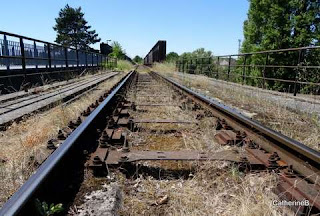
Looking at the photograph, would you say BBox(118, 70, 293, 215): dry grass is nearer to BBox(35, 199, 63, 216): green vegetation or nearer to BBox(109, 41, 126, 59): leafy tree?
BBox(35, 199, 63, 216): green vegetation

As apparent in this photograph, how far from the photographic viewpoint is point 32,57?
27.1 ft

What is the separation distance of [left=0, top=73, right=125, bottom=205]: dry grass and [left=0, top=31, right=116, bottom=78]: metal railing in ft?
9.22

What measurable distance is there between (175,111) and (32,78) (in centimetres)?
505

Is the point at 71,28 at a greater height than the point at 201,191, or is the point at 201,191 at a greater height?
the point at 71,28

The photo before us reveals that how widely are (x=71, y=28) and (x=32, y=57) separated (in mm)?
59479

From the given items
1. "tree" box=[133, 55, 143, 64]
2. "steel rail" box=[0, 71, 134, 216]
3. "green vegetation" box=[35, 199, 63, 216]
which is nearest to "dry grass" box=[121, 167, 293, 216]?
"green vegetation" box=[35, 199, 63, 216]

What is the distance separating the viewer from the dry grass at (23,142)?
1682mm

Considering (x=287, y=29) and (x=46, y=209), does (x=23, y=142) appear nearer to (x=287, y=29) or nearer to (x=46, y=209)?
(x=46, y=209)

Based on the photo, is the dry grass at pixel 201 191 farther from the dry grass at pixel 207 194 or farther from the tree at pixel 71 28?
the tree at pixel 71 28

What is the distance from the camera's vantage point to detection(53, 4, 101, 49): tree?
61.4 m

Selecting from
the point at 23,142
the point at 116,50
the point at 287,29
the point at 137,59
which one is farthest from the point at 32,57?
the point at 137,59

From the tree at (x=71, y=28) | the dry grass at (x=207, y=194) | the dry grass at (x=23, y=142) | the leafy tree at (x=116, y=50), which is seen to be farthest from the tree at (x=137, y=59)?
the dry grass at (x=207, y=194)

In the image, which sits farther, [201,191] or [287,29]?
[287,29]

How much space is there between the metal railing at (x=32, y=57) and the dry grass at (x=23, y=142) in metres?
2.81
